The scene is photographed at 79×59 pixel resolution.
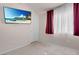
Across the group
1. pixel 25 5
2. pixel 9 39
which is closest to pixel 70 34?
pixel 25 5

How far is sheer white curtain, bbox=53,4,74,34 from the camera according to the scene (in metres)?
1.57

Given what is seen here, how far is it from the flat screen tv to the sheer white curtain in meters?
0.40


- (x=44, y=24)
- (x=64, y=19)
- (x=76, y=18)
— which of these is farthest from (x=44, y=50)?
(x=76, y=18)

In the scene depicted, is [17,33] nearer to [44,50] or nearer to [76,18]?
[44,50]

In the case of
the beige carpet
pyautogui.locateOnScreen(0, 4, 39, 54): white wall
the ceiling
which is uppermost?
the ceiling

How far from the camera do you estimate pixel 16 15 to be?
4.96 ft

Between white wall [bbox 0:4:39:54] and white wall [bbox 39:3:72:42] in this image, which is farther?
white wall [bbox 39:3:72:42]

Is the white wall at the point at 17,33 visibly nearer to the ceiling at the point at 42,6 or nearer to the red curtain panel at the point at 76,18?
the ceiling at the point at 42,6

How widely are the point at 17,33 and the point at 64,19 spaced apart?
2.29 feet

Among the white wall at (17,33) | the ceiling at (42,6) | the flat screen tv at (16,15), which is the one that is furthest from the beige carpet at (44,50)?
the ceiling at (42,6)

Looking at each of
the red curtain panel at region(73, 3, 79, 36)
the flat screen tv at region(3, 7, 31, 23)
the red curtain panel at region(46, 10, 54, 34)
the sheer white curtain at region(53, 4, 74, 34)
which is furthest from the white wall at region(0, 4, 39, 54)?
the red curtain panel at region(73, 3, 79, 36)

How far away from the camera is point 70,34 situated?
1.57 meters

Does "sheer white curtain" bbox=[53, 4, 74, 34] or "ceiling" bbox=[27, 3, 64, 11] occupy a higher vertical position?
"ceiling" bbox=[27, 3, 64, 11]

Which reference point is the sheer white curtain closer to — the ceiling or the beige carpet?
the ceiling
